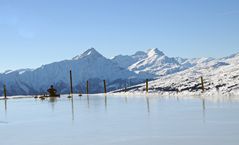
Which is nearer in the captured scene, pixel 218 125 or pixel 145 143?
pixel 145 143

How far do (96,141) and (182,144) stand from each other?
3.30 meters

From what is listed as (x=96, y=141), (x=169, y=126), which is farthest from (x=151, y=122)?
(x=96, y=141)

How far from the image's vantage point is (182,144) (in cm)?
1331

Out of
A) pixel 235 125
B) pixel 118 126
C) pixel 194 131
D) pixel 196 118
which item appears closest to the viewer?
pixel 194 131

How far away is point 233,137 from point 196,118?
657cm

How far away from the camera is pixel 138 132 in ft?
54.1

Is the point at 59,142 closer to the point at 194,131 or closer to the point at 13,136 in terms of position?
the point at 13,136

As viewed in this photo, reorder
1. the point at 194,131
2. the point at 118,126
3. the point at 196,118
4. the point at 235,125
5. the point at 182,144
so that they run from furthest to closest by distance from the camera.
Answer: the point at 196,118
the point at 118,126
the point at 235,125
the point at 194,131
the point at 182,144

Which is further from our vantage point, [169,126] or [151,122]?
[151,122]

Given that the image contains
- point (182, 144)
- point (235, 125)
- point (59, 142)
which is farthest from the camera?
point (235, 125)

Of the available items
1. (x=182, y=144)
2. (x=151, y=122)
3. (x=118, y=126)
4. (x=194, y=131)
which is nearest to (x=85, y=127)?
(x=118, y=126)

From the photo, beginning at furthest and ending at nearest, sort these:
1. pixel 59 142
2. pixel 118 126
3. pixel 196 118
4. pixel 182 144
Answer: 1. pixel 196 118
2. pixel 118 126
3. pixel 59 142
4. pixel 182 144

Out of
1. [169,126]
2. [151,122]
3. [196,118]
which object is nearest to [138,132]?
[169,126]

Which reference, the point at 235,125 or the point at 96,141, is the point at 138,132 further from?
the point at 235,125
